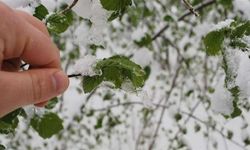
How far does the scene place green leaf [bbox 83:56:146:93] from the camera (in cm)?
105

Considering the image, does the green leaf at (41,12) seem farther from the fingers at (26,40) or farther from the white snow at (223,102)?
the white snow at (223,102)

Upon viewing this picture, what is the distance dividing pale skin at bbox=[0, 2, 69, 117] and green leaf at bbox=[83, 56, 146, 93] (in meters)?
0.21

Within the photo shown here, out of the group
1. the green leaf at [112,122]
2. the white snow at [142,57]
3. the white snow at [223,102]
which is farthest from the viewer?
the green leaf at [112,122]

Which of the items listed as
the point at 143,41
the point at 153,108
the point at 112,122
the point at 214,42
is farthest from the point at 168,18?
the point at 214,42

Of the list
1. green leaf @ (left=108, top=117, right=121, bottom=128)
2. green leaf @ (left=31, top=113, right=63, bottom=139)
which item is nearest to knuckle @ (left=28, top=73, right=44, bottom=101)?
green leaf @ (left=31, top=113, right=63, bottom=139)

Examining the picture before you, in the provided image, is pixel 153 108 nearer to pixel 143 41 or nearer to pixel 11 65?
pixel 143 41

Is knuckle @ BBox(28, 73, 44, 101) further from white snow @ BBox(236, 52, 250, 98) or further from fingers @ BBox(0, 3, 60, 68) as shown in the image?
white snow @ BBox(236, 52, 250, 98)

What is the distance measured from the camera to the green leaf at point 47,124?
1.46 m

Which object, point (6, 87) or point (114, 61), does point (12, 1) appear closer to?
point (114, 61)

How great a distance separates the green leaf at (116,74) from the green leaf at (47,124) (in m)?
0.41

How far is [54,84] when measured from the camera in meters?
0.82

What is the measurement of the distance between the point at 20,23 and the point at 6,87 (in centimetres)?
12

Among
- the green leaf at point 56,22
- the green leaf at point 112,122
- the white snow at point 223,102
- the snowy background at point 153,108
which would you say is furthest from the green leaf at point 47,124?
the green leaf at point 112,122

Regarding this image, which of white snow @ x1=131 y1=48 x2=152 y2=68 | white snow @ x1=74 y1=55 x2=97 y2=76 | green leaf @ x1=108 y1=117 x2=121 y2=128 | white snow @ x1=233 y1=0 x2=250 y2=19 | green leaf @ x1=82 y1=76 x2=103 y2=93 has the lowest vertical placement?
green leaf @ x1=82 y1=76 x2=103 y2=93
